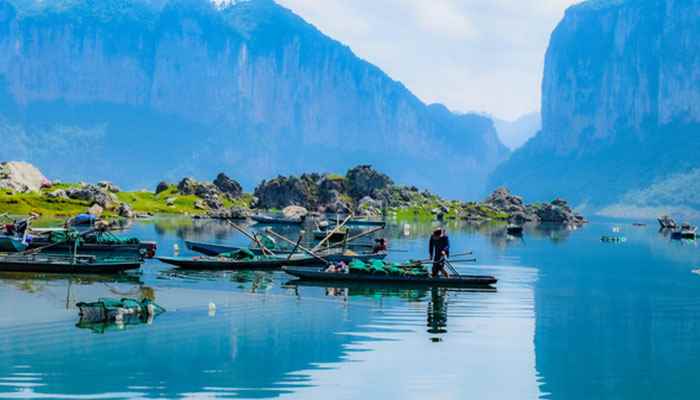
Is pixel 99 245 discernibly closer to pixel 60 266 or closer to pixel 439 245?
pixel 60 266

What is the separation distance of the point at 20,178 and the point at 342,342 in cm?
15993

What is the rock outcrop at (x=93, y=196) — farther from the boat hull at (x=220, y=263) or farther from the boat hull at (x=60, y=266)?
the boat hull at (x=60, y=266)

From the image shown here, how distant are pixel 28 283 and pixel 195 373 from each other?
2687 cm

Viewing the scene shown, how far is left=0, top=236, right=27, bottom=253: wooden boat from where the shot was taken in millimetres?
70000

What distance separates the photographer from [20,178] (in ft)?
Answer: 589

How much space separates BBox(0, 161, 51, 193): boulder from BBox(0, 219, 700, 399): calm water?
121m

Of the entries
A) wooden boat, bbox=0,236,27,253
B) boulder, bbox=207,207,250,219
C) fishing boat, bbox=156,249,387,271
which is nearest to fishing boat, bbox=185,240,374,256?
fishing boat, bbox=156,249,387,271

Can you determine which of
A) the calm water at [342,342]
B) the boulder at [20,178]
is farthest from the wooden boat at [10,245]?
the boulder at [20,178]

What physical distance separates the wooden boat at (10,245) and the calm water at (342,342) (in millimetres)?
14149

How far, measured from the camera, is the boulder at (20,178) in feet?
565

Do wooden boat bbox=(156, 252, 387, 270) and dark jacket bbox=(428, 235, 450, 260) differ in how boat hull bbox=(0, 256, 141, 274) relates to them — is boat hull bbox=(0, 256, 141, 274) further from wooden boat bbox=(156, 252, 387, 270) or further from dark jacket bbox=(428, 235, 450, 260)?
dark jacket bbox=(428, 235, 450, 260)

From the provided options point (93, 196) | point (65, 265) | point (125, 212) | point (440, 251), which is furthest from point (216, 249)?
point (93, 196)

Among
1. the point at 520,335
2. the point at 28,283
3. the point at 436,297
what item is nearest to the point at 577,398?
the point at 520,335

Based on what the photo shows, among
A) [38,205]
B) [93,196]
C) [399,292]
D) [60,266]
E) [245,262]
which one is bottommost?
[399,292]
